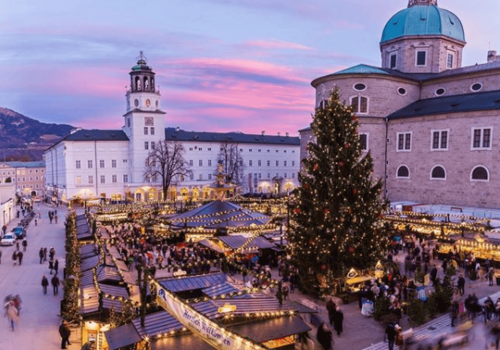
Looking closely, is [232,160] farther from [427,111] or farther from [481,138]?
[481,138]

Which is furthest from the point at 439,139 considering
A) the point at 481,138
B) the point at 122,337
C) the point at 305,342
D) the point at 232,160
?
the point at 232,160

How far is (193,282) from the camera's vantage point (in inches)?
520

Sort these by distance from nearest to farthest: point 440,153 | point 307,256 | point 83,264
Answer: point 307,256 → point 83,264 → point 440,153

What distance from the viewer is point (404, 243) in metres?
26.6

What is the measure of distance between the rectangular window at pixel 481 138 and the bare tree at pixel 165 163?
42202 millimetres

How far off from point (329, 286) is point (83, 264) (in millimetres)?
11679

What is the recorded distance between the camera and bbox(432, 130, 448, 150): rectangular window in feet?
123

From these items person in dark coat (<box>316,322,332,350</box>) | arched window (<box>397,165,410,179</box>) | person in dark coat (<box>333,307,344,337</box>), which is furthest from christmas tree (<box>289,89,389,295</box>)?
arched window (<box>397,165,410,179</box>)

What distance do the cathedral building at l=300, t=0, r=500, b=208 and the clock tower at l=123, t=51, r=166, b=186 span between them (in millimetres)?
27387

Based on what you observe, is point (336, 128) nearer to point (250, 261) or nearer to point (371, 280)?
point (371, 280)

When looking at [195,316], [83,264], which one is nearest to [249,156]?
[83,264]

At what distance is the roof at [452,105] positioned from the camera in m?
35.0

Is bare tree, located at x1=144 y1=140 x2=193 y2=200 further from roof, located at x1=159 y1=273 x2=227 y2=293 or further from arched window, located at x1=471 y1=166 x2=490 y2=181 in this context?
roof, located at x1=159 y1=273 x2=227 y2=293

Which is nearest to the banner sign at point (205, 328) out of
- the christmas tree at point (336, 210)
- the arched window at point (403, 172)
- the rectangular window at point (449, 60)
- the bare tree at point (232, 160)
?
the christmas tree at point (336, 210)
